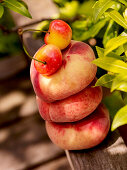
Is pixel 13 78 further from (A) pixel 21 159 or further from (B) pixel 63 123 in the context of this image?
(B) pixel 63 123

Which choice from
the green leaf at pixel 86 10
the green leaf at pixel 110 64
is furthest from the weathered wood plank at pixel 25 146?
the green leaf at pixel 110 64

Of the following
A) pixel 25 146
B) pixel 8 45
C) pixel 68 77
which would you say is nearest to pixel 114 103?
pixel 68 77

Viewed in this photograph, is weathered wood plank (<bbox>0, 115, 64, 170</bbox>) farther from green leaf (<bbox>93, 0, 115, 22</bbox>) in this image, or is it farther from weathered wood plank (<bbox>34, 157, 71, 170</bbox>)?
green leaf (<bbox>93, 0, 115, 22</bbox>)

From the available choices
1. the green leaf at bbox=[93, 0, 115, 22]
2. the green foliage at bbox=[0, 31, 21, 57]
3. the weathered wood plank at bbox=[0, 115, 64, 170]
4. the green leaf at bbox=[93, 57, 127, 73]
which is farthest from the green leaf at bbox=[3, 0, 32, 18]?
the green foliage at bbox=[0, 31, 21, 57]

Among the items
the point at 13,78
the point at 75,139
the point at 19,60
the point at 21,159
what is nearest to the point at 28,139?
the point at 21,159

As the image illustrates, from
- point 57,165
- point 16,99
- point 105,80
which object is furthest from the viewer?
point 16,99

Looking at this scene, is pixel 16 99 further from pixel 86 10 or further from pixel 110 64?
pixel 110 64
